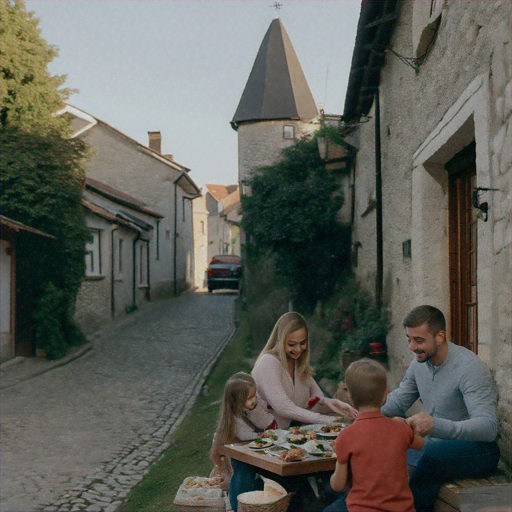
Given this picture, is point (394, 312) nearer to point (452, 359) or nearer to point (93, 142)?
point (452, 359)

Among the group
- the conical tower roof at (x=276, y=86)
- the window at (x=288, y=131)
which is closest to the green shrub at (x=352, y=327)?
the window at (x=288, y=131)

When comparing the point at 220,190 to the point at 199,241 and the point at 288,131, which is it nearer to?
the point at 199,241

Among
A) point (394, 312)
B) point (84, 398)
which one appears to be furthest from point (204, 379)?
point (394, 312)

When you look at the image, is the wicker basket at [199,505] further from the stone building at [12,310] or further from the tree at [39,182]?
the tree at [39,182]

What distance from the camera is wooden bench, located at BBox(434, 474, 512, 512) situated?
3.43 metres

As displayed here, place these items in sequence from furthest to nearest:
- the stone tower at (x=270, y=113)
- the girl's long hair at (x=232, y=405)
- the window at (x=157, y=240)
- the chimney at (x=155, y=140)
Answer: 1. the chimney at (x=155, y=140)
2. the window at (x=157, y=240)
3. the stone tower at (x=270, y=113)
4. the girl's long hair at (x=232, y=405)

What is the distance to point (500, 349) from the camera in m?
4.13

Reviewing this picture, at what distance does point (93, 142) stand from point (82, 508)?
25110mm

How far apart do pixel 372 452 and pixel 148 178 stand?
28.8 m

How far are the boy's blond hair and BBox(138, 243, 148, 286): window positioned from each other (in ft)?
80.4

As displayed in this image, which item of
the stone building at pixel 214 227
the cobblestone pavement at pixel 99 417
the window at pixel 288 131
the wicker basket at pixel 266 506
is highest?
the window at pixel 288 131

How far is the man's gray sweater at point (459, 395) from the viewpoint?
147 inches

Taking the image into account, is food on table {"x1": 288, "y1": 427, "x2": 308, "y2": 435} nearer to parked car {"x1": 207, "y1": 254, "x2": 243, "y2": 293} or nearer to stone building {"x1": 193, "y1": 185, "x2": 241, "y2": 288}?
parked car {"x1": 207, "y1": 254, "x2": 243, "y2": 293}

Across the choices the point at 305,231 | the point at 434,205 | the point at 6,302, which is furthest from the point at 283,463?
the point at 6,302
